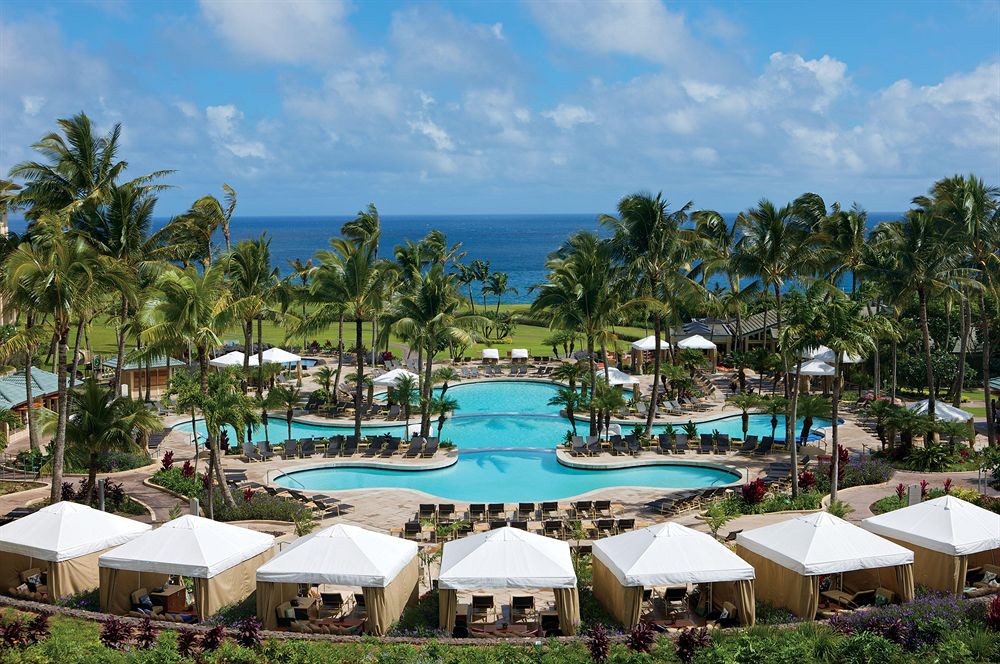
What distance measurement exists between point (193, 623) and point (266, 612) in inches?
54.9

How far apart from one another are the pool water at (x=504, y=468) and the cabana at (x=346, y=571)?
10.4 m

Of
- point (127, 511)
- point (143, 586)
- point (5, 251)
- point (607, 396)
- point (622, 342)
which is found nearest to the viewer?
point (143, 586)

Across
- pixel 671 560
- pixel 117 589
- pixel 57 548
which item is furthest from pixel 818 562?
pixel 57 548

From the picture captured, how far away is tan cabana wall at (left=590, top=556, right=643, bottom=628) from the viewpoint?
13938 mm

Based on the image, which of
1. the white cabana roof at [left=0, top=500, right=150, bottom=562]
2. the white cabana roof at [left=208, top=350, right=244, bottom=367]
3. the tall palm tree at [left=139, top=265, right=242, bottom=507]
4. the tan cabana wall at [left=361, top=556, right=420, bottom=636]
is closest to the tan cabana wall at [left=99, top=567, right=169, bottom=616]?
the white cabana roof at [left=0, top=500, right=150, bottom=562]

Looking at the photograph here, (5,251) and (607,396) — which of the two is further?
(607,396)

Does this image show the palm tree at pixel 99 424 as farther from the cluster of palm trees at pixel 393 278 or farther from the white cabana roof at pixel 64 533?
the white cabana roof at pixel 64 533

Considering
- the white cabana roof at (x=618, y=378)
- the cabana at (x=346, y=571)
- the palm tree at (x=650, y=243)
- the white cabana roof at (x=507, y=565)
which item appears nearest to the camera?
the white cabana roof at (x=507, y=565)

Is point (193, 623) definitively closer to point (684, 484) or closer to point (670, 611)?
point (670, 611)

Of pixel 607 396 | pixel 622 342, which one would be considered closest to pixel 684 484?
pixel 607 396

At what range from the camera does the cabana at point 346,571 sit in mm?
13844

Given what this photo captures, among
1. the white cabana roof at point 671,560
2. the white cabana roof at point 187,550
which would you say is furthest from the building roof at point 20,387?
the white cabana roof at point 671,560

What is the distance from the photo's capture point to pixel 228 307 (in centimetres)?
2231

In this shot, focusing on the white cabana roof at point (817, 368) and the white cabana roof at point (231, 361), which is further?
the white cabana roof at point (231, 361)
